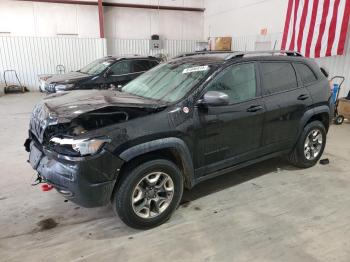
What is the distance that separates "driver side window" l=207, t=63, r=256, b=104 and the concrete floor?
115 centimetres

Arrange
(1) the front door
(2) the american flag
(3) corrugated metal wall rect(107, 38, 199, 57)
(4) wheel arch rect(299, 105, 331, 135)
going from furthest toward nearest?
(3) corrugated metal wall rect(107, 38, 199, 57) < (2) the american flag < (4) wheel arch rect(299, 105, 331, 135) < (1) the front door

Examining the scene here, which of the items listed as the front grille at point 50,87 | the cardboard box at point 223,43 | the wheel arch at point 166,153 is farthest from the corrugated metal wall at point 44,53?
the wheel arch at point 166,153

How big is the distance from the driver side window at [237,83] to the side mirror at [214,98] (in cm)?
17

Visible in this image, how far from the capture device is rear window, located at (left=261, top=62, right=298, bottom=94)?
332 centimetres

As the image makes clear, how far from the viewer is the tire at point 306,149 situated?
12.5 ft

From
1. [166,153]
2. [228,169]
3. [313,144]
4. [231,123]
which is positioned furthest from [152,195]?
[313,144]

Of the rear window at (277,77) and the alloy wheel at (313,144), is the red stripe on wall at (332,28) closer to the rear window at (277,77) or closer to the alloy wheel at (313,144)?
the alloy wheel at (313,144)

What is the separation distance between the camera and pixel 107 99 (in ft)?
9.25

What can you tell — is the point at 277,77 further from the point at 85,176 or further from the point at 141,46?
the point at 141,46

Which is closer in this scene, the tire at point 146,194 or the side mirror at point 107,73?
the tire at point 146,194

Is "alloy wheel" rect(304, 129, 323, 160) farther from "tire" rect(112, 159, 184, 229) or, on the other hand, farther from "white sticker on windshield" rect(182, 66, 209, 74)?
"tire" rect(112, 159, 184, 229)

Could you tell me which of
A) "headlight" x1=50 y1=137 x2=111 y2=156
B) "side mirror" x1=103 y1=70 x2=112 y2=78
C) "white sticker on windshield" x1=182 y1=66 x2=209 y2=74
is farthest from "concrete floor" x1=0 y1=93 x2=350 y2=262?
"side mirror" x1=103 y1=70 x2=112 y2=78

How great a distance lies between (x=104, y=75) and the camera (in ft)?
25.5

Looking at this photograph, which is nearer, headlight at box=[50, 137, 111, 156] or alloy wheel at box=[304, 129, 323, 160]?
headlight at box=[50, 137, 111, 156]
